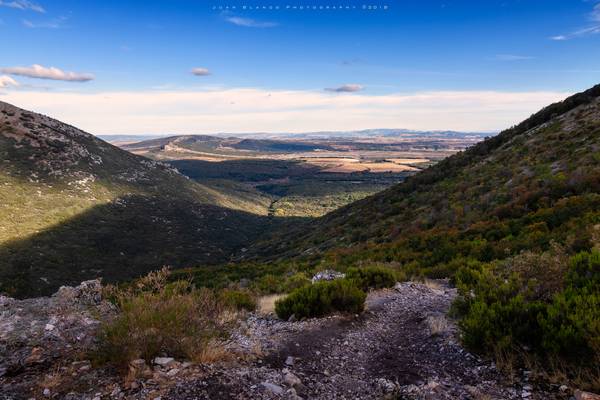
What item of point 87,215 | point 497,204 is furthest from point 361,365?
point 87,215

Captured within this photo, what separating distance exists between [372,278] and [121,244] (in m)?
49.0

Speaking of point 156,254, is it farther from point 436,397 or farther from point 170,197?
point 436,397

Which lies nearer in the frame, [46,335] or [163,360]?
[163,360]

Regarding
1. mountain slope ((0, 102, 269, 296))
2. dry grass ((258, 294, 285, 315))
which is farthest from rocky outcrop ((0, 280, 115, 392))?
mountain slope ((0, 102, 269, 296))

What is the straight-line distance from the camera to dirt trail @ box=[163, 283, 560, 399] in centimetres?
553

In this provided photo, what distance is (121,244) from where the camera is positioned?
5256 cm

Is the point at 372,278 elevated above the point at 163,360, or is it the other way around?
the point at 163,360

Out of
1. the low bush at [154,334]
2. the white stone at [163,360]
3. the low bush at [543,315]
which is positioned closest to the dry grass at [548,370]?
the low bush at [543,315]

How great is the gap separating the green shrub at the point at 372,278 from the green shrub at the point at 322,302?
2.03 metres

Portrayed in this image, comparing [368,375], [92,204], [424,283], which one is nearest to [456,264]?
[424,283]

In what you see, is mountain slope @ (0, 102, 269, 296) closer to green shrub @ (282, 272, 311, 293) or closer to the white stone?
green shrub @ (282, 272, 311, 293)

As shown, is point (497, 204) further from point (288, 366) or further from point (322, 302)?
point (288, 366)

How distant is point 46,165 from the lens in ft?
208

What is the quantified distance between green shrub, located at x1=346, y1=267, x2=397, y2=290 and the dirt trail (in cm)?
212
